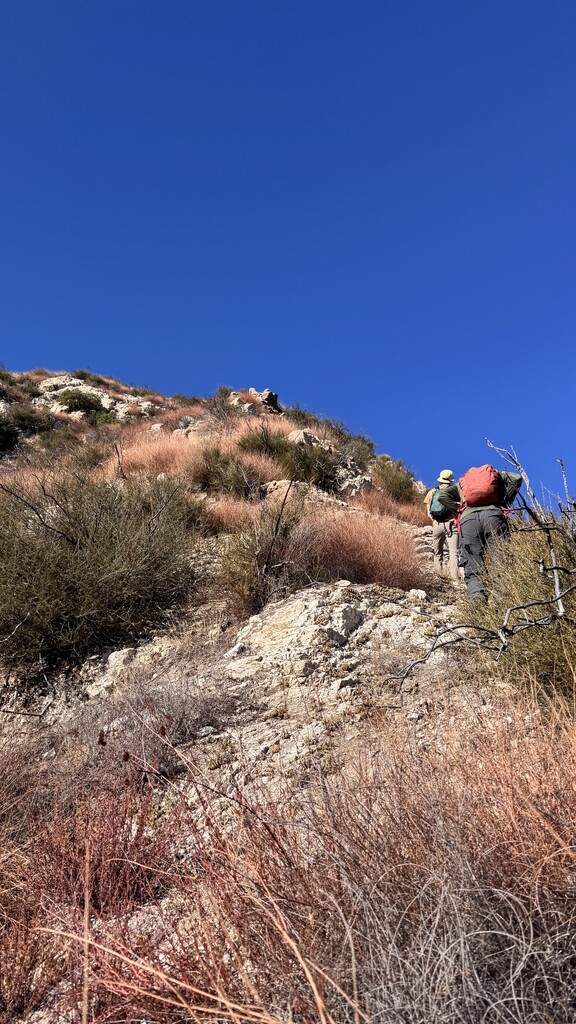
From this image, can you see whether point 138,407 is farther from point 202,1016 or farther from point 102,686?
point 202,1016

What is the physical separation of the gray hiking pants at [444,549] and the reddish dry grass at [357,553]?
775 mm

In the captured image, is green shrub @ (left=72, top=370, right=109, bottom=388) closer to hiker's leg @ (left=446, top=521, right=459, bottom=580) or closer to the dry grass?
hiker's leg @ (left=446, top=521, right=459, bottom=580)

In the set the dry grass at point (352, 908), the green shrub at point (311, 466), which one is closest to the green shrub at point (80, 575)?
the dry grass at point (352, 908)

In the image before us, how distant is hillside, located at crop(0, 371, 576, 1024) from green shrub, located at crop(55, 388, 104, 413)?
13097 millimetres

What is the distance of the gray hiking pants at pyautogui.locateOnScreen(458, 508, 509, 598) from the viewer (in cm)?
527

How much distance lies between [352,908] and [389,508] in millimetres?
9189

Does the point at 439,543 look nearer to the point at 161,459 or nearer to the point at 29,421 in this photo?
the point at 161,459

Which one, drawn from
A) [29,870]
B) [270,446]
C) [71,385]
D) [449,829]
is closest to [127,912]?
[29,870]

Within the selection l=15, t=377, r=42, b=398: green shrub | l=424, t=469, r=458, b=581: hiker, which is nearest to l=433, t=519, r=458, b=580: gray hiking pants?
l=424, t=469, r=458, b=581: hiker

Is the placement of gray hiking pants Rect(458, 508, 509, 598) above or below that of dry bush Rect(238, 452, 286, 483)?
below

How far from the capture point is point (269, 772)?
2.64 meters

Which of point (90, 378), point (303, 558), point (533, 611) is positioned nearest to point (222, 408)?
point (303, 558)

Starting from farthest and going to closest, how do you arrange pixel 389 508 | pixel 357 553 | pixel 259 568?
1. pixel 389 508
2. pixel 357 553
3. pixel 259 568

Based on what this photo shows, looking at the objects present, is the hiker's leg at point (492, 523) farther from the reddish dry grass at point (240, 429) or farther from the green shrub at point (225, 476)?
the reddish dry grass at point (240, 429)
